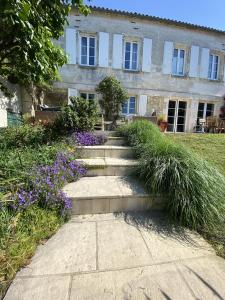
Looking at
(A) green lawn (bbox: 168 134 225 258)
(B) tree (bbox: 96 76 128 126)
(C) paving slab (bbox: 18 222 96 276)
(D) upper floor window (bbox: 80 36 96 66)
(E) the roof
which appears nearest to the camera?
(C) paving slab (bbox: 18 222 96 276)

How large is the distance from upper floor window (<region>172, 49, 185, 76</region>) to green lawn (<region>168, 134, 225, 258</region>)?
20.8 ft

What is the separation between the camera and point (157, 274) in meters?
1.54

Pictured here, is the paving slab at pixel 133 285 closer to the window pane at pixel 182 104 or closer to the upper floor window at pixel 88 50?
the upper floor window at pixel 88 50

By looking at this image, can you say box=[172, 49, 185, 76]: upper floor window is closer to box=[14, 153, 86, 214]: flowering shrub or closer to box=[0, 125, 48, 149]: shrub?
box=[0, 125, 48, 149]: shrub

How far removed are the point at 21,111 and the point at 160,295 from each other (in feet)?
26.3

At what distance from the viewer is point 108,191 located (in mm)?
2439

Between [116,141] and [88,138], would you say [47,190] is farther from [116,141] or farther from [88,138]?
[116,141]

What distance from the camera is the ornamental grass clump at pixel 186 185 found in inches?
83.4

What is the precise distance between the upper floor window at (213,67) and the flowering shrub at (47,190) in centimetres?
1099

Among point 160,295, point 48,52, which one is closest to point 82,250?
point 160,295

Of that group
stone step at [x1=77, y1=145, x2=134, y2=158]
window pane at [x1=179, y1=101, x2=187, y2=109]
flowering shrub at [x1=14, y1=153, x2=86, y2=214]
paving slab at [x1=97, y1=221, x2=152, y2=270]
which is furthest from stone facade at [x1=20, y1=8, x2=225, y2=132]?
paving slab at [x1=97, y1=221, x2=152, y2=270]

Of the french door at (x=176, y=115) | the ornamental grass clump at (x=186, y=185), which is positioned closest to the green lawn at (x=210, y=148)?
the ornamental grass clump at (x=186, y=185)

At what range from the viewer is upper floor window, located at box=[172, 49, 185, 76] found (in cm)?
1005

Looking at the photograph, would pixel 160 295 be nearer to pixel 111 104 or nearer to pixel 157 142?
pixel 157 142
